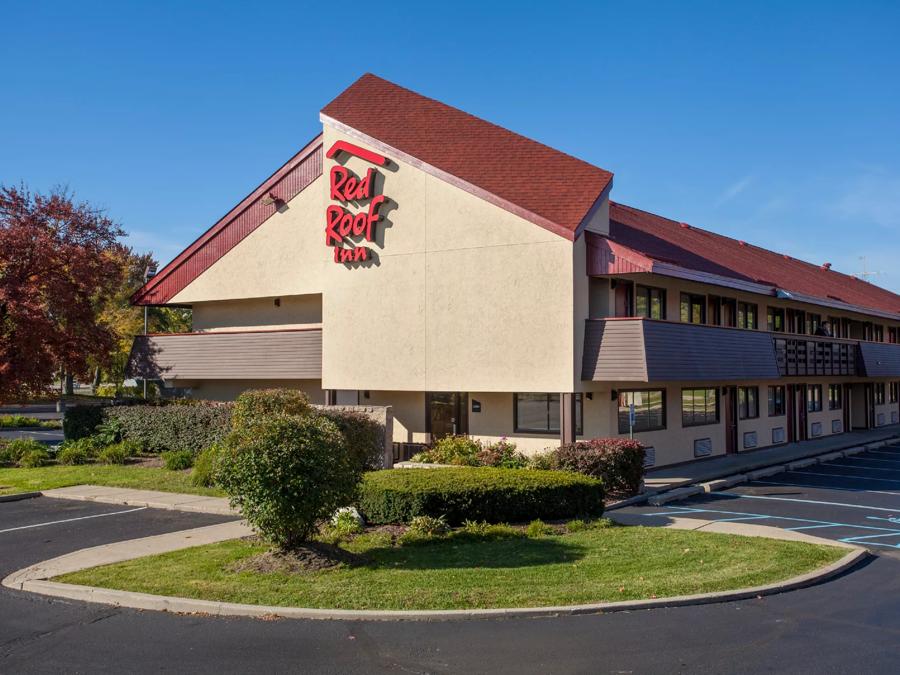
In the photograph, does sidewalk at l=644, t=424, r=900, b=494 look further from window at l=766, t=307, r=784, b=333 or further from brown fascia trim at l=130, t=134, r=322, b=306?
brown fascia trim at l=130, t=134, r=322, b=306

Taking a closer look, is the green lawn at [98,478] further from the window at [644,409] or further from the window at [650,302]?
the window at [650,302]

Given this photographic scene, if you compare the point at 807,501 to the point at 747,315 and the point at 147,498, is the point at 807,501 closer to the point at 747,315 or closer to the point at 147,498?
the point at 747,315

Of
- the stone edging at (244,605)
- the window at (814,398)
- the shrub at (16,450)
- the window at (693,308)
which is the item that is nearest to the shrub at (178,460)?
the shrub at (16,450)

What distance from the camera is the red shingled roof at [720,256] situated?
86.3ft

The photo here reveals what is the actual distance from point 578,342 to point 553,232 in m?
2.96

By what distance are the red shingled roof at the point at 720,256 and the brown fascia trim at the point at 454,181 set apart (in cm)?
260

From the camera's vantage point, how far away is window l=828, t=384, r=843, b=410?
128ft

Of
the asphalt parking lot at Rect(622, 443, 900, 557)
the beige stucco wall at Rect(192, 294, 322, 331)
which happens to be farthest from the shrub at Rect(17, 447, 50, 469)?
the asphalt parking lot at Rect(622, 443, 900, 557)

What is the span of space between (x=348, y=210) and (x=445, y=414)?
23.3 ft

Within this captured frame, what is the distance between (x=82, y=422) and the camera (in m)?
28.6

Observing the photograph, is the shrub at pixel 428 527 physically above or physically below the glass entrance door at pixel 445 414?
below

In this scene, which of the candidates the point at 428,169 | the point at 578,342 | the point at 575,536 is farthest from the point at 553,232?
the point at 575,536

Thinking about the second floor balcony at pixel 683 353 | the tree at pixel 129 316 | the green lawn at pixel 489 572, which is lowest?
the green lawn at pixel 489 572

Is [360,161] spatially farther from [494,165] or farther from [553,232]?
[553,232]
